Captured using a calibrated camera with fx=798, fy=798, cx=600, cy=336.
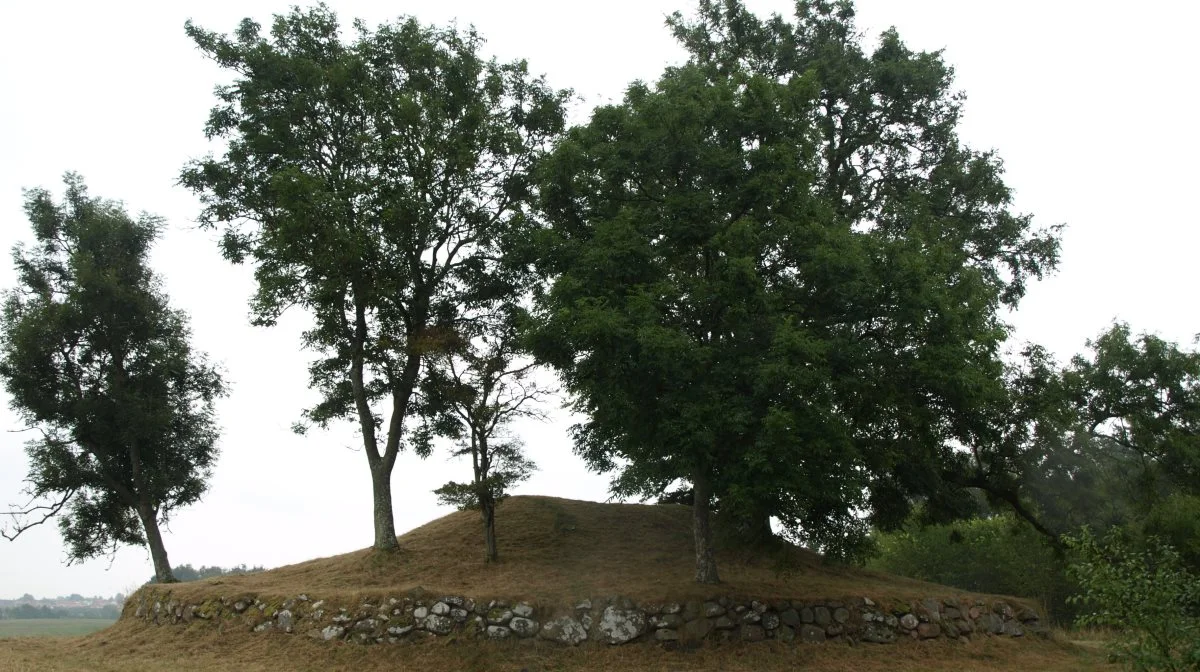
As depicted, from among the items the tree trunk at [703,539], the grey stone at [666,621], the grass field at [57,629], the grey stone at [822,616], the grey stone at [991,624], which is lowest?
the grey stone at [991,624]

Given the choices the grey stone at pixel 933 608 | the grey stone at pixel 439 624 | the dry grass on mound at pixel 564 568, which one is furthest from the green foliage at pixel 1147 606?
the grey stone at pixel 439 624

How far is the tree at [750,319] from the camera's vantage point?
15219mm

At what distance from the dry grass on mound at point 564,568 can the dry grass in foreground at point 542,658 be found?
1.26m

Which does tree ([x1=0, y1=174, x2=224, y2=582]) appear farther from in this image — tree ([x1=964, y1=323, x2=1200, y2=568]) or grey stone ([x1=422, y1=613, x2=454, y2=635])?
A: tree ([x1=964, y1=323, x2=1200, y2=568])

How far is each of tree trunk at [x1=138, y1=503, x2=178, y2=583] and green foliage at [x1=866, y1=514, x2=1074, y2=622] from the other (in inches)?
1031

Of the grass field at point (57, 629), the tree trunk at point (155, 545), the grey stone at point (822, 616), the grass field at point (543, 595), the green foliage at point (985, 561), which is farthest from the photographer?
the green foliage at point (985, 561)

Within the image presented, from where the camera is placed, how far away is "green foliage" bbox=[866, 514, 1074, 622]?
32.2 meters

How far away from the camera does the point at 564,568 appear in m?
19.8

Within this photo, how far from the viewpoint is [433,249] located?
74.5ft

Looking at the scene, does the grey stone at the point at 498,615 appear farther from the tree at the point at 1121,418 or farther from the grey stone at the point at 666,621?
the tree at the point at 1121,418

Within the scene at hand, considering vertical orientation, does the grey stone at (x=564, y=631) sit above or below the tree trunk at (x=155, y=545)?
below

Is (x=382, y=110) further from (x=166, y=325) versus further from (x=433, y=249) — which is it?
(x=166, y=325)

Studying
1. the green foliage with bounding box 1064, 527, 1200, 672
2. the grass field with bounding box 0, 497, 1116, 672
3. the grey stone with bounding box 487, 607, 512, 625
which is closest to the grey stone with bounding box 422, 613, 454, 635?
the grass field with bounding box 0, 497, 1116, 672

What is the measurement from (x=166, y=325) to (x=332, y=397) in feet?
29.6
